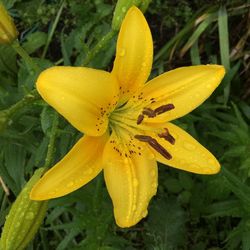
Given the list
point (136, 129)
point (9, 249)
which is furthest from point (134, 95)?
point (9, 249)

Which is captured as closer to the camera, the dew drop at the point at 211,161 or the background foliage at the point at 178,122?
the dew drop at the point at 211,161

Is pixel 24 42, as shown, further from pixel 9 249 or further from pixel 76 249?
pixel 9 249

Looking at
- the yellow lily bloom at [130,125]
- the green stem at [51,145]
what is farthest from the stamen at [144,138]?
the green stem at [51,145]

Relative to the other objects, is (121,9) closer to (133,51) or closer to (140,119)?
(133,51)

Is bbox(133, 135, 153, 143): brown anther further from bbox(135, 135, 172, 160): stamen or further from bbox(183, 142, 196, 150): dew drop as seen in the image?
bbox(183, 142, 196, 150): dew drop

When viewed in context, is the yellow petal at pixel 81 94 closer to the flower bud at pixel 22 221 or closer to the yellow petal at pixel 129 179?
the yellow petal at pixel 129 179

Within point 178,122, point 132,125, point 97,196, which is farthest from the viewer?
point 178,122

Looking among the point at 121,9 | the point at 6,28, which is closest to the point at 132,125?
the point at 121,9
